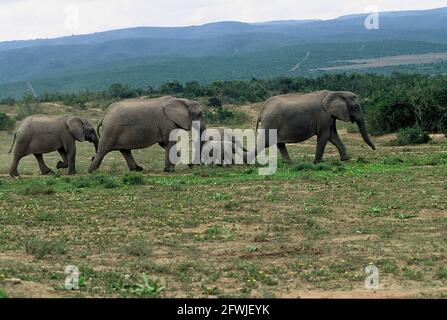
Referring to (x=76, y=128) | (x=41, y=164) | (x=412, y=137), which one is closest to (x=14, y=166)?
(x=41, y=164)

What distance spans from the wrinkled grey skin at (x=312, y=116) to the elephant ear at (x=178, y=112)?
1980 mm

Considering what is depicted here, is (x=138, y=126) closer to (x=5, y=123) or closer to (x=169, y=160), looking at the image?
(x=169, y=160)

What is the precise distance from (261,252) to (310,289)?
207 centimetres

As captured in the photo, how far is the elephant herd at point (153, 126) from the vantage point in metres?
21.8

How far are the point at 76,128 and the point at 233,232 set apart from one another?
10.0m

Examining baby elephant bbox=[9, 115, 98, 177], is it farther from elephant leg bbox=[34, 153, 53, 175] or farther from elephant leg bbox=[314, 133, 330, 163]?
elephant leg bbox=[314, 133, 330, 163]

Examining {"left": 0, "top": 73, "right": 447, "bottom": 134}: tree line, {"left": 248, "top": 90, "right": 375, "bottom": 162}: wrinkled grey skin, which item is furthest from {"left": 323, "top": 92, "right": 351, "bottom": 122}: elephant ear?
{"left": 0, "top": 73, "right": 447, "bottom": 134}: tree line

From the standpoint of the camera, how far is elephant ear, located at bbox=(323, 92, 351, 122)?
22359 mm

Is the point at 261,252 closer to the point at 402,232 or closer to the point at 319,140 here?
the point at 402,232

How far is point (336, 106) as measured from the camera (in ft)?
73.5

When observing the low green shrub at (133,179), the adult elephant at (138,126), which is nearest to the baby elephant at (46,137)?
the adult elephant at (138,126)

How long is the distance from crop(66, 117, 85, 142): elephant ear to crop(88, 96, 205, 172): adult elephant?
1.65 feet
